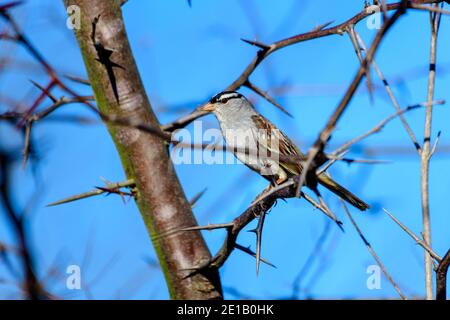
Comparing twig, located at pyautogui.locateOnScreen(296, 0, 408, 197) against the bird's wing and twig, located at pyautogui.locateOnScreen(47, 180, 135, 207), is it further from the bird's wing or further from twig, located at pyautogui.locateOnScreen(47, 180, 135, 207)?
the bird's wing

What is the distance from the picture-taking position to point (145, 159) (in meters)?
3.38

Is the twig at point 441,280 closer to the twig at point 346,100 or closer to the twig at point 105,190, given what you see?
the twig at point 346,100

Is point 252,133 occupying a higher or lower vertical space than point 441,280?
higher

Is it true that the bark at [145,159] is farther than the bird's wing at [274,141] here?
No

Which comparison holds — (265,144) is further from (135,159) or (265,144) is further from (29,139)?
(29,139)

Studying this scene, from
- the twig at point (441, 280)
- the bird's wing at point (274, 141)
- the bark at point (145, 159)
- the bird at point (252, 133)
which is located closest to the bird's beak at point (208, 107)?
the bird at point (252, 133)

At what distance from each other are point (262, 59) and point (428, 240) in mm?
1240

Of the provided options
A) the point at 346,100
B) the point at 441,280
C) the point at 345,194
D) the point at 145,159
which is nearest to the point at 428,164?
the point at 441,280

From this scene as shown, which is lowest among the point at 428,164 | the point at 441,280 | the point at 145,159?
the point at 441,280

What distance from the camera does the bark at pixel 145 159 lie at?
3338mm

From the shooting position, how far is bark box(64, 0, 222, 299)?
11.0 ft

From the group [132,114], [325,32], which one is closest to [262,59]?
[325,32]

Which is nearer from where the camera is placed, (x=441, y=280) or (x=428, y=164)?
(x=441, y=280)

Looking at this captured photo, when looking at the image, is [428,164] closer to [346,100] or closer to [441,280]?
[441,280]
